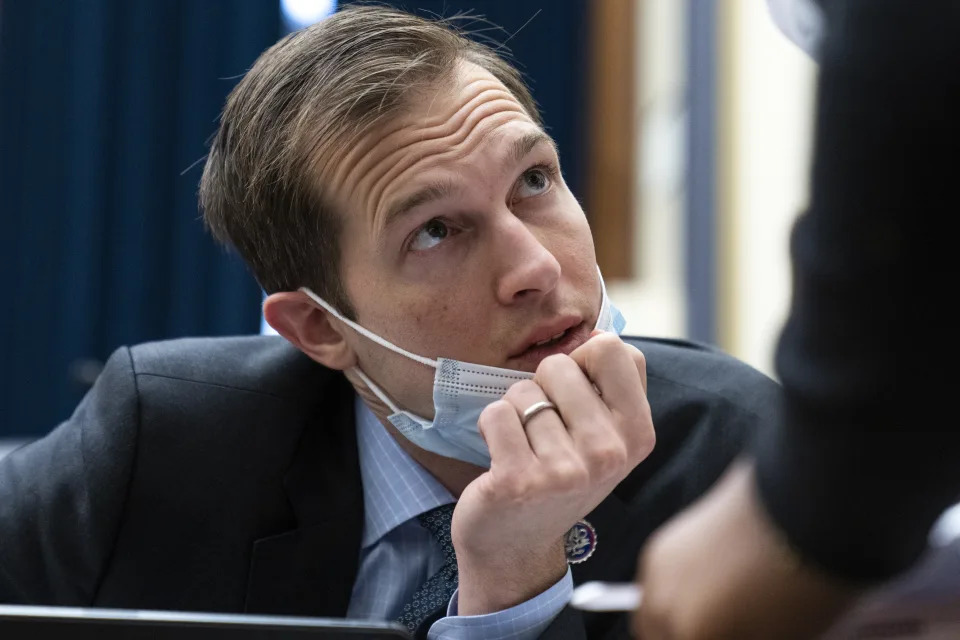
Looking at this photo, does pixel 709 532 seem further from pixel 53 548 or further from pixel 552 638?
pixel 53 548

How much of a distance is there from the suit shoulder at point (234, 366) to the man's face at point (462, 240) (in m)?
0.21

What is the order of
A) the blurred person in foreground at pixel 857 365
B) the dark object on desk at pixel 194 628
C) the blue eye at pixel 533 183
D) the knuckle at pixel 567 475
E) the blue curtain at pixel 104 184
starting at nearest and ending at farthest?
the blurred person in foreground at pixel 857 365 < the dark object on desk at pixel 194 628 < the knuckle at pixel 567 475 < the blue eye at pixel 533 183 < the blue curtain at pixel 104 184

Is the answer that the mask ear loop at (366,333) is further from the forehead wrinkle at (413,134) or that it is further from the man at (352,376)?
the forehead wrinkle at (413,134)

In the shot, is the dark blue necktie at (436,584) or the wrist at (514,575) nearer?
the wrist at (514,575)

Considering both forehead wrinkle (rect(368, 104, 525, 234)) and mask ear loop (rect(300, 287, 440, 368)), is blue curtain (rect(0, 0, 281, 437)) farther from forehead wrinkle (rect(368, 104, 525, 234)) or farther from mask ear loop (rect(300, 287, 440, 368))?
forehead wrinkle (rect(368, 104, 525, 234))

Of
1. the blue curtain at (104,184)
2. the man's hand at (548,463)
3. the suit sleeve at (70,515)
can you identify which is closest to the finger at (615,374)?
the man's hand at (548,463)

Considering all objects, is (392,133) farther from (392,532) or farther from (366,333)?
(392,532)

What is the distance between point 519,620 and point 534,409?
23 centimetres

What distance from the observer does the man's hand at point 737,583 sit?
377 mm

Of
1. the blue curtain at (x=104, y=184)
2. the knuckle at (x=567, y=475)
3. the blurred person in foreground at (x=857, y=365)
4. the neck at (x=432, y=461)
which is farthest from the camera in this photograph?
the blue curtain at (x=104, y=184)

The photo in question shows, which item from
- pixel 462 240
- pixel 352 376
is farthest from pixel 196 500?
pixel 462 240

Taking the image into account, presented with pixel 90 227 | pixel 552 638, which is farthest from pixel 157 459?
pixel 90 227

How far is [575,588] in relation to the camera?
1.06m

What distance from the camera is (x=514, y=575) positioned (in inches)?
40.6
